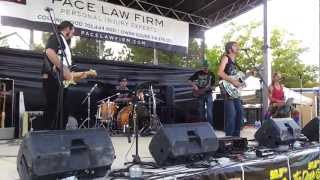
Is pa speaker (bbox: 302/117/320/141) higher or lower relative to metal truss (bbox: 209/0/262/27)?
lower

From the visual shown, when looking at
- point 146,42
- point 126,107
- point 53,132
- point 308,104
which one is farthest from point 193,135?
point 308,104

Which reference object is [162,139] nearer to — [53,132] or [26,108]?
[53,132]

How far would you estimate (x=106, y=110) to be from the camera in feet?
25.2

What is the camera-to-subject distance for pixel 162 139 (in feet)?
11.6

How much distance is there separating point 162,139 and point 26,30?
15.5ft

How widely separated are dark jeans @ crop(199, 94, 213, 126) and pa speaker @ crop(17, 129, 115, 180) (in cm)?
462

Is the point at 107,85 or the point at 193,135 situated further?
the point at 107,85

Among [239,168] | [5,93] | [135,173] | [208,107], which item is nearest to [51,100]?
[135,173]

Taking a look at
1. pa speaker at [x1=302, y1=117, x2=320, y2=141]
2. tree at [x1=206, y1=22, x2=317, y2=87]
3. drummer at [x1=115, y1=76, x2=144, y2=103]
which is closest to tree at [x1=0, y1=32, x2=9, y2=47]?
drummer at [x1=115, y1=76, x2=144, y2=103]

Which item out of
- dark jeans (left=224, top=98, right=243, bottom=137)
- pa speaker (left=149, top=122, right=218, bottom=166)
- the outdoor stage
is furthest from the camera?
dark jeans (left=224, top=98, right=243, bottom=137)

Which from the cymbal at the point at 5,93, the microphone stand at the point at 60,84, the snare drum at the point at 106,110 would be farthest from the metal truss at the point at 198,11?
the microphone stand at the point at 60,84

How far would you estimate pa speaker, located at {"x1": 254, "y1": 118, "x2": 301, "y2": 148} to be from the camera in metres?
4.77

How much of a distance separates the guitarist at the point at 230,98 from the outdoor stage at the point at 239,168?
0.82m

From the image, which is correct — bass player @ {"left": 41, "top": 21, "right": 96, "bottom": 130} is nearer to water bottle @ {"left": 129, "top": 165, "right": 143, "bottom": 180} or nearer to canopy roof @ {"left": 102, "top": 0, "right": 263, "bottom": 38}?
water bottle @ {"left": 129, "top": 165, "right": 143, "bottom": 180}
